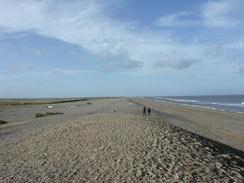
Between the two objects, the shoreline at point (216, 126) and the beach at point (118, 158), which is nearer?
the beach at point (118, 158)

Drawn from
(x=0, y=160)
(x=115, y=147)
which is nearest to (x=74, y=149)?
(x=115, y=147)

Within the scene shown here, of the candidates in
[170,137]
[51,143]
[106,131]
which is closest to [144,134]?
[170,137]

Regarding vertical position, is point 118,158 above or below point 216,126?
above

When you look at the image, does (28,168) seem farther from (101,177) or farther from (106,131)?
(106,131)

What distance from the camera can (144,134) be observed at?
59.3 feet

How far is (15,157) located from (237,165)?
29.5 feet

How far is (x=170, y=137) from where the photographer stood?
17719mm

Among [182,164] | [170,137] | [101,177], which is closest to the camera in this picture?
[101,177]

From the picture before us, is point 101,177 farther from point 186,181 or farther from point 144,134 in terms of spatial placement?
point 144,134

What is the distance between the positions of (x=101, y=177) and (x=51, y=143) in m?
6.73

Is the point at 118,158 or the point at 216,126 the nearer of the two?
the point at 118,158

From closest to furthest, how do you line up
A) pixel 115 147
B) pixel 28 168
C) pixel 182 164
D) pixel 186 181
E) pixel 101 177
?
pixel 186 181 < pixel 101 177 < pixel 182 164 < pixel 28 168 < pixel 115 147

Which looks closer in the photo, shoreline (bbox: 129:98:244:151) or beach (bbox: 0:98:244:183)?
beach (bbox: 0:98:244:183)

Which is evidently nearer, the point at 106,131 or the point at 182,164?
the point at 182,164
